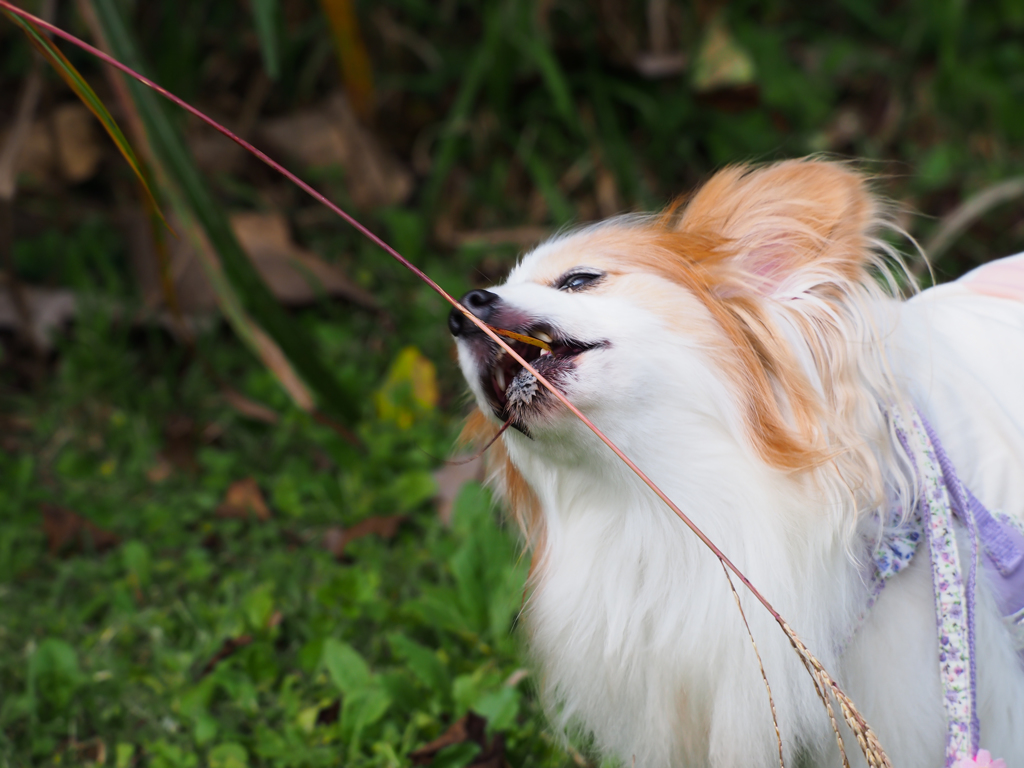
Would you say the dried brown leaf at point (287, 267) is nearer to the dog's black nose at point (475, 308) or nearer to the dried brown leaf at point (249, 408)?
the dried brown leaf at point (249, 408)

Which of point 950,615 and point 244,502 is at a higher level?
point 950,615

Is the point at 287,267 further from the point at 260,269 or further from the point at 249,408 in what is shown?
the point at 249,408

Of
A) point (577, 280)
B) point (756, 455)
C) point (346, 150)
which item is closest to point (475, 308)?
point (577, 280)

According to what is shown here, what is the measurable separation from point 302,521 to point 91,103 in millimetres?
1746

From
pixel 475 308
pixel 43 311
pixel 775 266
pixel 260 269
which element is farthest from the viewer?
pixel 260 269

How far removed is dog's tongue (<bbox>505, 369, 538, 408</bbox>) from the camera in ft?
4.74

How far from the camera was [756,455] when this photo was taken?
1.45m

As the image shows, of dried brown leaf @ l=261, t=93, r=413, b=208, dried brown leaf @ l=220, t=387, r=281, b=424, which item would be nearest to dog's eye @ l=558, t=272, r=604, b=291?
dried brown leaf @ l=220, t=387, r=281, b=424

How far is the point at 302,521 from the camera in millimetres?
2797

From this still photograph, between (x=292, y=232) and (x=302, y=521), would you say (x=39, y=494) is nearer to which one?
(x=302, y=521)

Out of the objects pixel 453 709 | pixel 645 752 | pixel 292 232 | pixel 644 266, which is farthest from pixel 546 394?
pixel 292 232

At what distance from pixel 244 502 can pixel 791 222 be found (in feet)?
6.46

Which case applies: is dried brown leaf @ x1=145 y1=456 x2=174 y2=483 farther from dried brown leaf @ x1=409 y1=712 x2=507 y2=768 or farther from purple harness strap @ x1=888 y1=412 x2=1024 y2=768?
purple harness strap @ x1=888 y1=412 x2=1024 y2=768

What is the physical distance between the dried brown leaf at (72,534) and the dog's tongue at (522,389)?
5.79 feet
